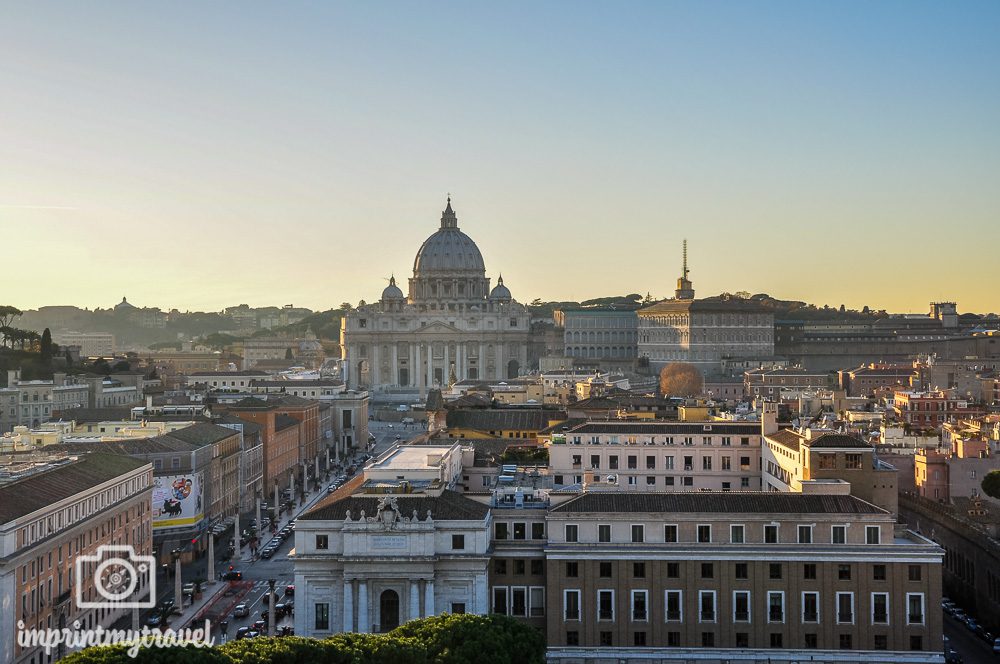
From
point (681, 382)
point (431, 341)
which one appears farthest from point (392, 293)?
point (681, 382)

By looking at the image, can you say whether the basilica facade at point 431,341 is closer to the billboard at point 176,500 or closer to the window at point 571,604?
the billboard at point 176,500

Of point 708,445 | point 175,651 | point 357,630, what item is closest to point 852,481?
point 708,445

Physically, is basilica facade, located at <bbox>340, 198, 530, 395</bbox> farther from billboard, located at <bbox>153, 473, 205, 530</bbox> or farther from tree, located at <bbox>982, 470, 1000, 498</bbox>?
tree, located at <bbox>982, 470, 1000, 498</bbox>

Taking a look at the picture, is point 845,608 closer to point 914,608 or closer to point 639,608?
point 914,608

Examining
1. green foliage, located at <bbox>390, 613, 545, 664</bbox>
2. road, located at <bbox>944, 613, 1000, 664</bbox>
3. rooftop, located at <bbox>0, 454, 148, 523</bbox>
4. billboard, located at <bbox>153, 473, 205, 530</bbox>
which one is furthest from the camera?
billboard, located at <bbox>153, 473, 205, 530</bbox>

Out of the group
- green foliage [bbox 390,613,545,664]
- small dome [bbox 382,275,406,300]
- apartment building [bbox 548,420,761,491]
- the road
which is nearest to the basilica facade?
small dome [bbox 382,275,406,300]

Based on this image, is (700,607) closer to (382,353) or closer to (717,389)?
(717,389)

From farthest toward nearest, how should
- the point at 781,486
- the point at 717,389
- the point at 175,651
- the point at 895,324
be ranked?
the point at 895,324 → the point at 717,389 → the point at 781,486 → the point at 175,651
